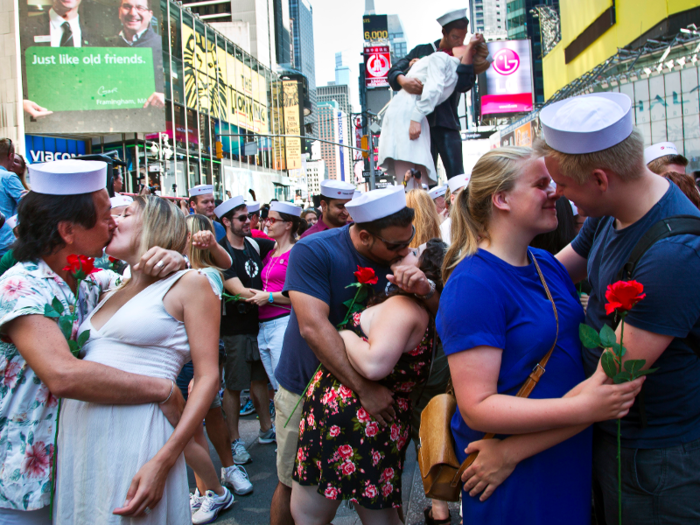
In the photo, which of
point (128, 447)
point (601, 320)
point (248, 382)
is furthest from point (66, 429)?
point (248, 382)

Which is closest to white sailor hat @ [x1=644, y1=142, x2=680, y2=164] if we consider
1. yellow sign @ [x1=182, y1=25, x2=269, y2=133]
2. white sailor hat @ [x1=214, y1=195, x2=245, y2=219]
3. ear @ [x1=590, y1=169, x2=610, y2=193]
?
ear @ [x1=590, y1=169, x2=610, y2=193]

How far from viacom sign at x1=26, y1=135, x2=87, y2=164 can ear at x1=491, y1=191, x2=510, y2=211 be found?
3430cm

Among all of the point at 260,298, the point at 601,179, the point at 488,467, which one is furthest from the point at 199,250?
the point at 601,179

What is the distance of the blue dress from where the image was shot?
67.8 inches

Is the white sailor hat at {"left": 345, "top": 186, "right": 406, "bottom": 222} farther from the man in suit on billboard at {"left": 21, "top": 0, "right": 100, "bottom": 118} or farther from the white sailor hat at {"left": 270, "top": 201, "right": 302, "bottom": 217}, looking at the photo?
the man in suit on billboard at {"left": 21, "top": 0, "right": 100, "bottom": 118}

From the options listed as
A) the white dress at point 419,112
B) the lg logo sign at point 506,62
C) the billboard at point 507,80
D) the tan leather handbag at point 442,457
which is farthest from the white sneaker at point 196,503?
the lg logo sign at point 506,62

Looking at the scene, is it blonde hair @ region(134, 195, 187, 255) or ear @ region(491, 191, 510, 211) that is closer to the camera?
ear @ region(491, 191, 510, 211)

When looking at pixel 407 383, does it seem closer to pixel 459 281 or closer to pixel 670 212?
pixel 459 281

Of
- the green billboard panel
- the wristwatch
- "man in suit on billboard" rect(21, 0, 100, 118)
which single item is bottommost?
the wristwatch

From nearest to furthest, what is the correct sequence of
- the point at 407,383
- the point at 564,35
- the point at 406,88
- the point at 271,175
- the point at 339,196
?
the point at 407,383 → the point at 406,88 → the point at 339,196 → the point at 564,35 → the point at 271,175

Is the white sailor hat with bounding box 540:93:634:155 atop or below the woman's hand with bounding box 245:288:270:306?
atop

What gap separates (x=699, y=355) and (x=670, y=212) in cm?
46

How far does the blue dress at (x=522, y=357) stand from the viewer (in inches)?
67.8

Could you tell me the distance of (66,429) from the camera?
2.17 meters
